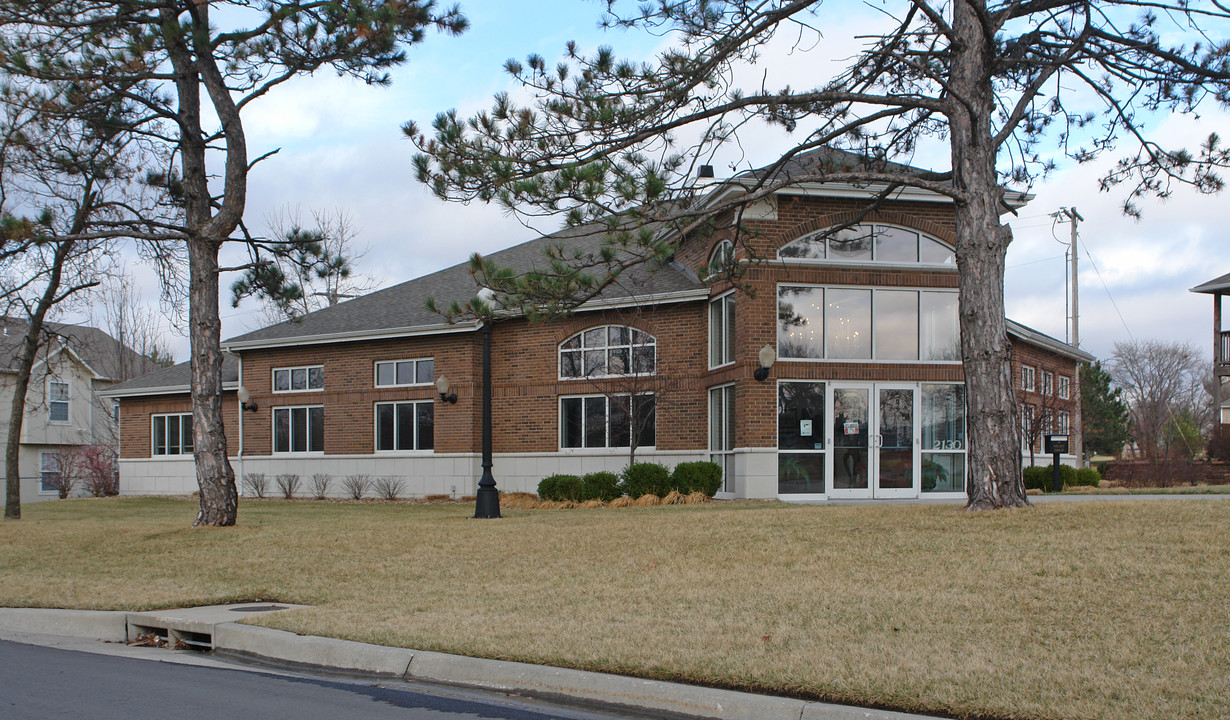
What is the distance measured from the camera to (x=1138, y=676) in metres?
5.82

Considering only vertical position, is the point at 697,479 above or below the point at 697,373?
below

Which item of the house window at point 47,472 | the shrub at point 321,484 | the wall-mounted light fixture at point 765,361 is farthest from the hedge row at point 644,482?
the house window at point 47,472

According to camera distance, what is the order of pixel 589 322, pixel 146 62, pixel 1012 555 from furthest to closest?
pixel 589 322 → pixel 146 62 → pixel 1012 555

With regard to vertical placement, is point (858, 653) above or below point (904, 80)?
below

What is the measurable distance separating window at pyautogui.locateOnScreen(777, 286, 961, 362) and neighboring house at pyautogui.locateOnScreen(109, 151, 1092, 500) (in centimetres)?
3

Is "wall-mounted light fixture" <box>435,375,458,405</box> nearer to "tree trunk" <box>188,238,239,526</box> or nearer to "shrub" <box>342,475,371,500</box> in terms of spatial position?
"shrub" <box>342,475,371,500</box>

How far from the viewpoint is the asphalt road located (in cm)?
597

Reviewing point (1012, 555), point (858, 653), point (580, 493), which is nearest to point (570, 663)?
point (858, 653)

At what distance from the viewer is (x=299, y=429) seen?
2766 centimetres

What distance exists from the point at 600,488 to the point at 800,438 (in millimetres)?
4020

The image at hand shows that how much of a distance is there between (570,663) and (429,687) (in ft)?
3.19

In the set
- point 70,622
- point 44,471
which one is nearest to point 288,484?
point 70,622

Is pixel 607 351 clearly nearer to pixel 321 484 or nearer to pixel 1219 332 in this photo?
pixel 321 484

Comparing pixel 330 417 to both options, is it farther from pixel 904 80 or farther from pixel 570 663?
pixel 570 663
